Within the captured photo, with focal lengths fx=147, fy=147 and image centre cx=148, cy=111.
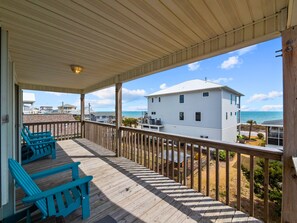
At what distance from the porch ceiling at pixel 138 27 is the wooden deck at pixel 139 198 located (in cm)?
235

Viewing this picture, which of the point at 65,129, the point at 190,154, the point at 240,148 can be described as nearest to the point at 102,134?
the point at 65,129

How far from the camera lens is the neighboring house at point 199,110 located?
13.1 m

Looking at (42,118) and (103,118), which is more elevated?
(42,118)

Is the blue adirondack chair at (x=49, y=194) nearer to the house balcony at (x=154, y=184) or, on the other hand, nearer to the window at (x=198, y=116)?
the house balcony at (x=154, y=184)

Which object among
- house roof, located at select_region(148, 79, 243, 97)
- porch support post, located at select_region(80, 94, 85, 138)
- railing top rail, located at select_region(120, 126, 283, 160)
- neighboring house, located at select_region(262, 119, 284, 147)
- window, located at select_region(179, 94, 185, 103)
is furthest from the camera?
window, located at select_region(179, 94, 185, 103)

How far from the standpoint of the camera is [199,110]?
46.2ft

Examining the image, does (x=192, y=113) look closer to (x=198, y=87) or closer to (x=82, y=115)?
(x=198, y=87)

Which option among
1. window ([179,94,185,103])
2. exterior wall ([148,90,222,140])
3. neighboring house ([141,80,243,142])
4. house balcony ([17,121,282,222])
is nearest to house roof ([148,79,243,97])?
neighboring house ([141,80,243,142])

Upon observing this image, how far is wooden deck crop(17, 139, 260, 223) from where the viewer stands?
194 cm

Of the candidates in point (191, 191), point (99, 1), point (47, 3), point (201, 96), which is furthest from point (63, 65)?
point (201, 96)

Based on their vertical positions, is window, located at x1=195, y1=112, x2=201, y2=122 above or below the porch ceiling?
below

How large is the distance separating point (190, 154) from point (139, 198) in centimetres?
118

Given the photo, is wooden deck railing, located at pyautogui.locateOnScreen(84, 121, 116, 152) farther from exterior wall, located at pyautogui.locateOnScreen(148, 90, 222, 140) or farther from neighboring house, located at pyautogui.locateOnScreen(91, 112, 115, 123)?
neighboring house, located at pyautogui.locateOnScreen(91, 112, 115, 123)

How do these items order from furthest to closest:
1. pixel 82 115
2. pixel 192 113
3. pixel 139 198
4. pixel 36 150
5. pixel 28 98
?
pixel 28 98 → pixel 192 113 → pixel 82 115 → pixel 36 150 → pixel 139 198
